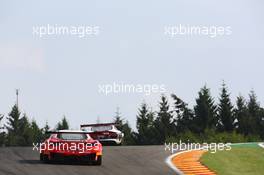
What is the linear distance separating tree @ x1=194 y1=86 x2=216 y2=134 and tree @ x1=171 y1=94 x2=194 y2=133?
1665mm

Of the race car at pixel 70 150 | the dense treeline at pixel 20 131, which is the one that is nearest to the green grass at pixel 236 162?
the race car at pixel 70 150

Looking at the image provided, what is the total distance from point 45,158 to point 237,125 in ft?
225

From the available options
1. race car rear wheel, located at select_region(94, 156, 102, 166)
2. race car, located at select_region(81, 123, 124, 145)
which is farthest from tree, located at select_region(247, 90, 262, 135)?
race car rear wheel, located at select_region(94, 156, 102, 166)

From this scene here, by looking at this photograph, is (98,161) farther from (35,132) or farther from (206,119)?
(35,132)

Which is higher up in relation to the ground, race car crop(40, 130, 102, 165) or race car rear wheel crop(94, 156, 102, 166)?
race car crop(40, 130, 102, 165)

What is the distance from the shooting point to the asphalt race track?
50.8ft

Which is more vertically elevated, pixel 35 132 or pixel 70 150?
pixel 70 150

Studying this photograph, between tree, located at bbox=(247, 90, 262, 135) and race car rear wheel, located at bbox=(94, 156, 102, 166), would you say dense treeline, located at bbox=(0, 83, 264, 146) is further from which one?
race car rear wheel, located at bbox=(94, 156, 102, 166)

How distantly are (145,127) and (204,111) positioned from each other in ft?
44.8

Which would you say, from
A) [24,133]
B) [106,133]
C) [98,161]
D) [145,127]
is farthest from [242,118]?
[98,161]

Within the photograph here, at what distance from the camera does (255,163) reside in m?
21.1

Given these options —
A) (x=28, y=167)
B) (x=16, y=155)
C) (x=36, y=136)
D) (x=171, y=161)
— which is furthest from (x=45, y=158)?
(x=36, y=136)

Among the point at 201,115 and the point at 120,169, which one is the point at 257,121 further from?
the point at 120,169

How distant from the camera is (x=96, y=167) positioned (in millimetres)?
16922
